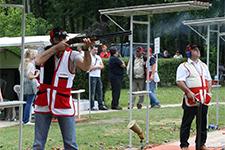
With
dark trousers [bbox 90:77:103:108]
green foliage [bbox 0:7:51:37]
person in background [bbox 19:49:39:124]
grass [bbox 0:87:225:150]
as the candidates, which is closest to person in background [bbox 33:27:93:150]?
grass [bbox 0:87:225:150]

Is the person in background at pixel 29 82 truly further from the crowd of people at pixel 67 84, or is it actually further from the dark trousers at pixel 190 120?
the dark trousers at pixel 190 120

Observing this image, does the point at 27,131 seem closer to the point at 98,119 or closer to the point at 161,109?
the point at 98,119

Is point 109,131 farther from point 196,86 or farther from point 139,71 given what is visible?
point 139,71

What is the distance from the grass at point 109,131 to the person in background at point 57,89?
3.30m

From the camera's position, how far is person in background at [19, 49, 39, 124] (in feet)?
47.5

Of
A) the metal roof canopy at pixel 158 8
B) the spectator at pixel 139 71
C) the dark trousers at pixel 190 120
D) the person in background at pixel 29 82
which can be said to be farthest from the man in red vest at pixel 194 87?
the spectator at pixel 139 71

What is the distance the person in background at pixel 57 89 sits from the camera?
755cm

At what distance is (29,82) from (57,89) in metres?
7.16

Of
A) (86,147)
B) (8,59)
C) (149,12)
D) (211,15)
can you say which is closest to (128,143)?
(86,147)

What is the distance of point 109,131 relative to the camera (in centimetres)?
1316

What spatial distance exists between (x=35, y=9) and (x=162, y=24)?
35.1 feet

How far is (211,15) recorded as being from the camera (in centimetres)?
3781

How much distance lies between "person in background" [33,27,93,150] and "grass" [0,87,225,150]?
130 inches

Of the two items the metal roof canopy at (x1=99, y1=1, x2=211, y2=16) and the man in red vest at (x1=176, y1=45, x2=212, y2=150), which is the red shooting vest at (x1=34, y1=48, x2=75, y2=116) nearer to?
the metal roof canopy at (x1=99, y1=1, x2=211, y2=16)
